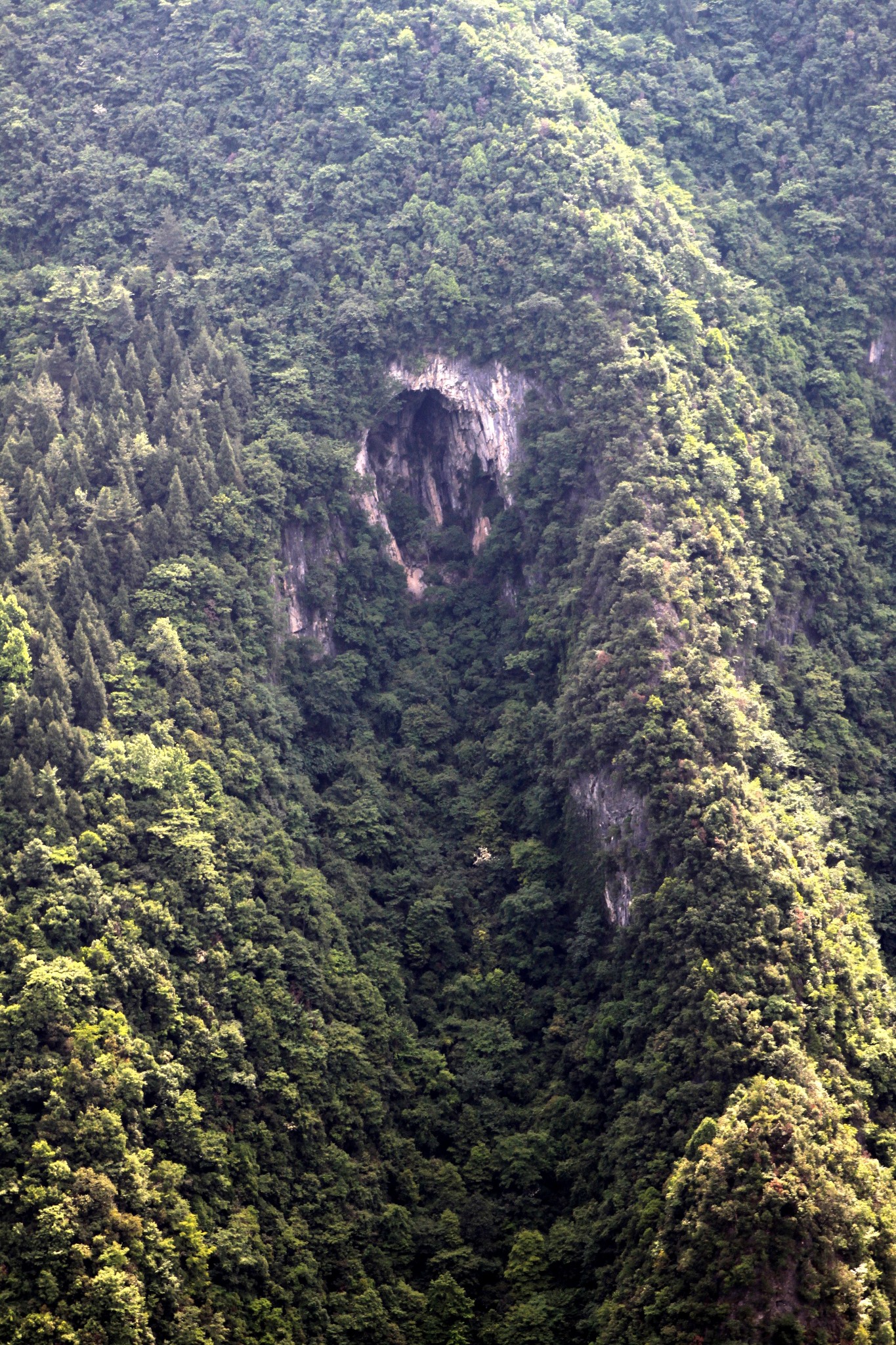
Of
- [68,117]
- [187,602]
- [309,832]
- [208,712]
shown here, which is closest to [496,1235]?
[309,832]

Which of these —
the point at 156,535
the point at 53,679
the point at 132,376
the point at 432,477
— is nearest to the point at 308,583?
the point at 156,535

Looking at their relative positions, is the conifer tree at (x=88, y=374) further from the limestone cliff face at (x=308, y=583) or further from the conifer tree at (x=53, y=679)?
the conifer tree at (x=53, y=679)

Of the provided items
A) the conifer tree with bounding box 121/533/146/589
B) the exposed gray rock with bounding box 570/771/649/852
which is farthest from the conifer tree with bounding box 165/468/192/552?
the exposed gray rock with bounding box 570/771/649/852

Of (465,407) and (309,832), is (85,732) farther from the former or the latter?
(465,407)

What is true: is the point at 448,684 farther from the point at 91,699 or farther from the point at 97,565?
the point at 91,699

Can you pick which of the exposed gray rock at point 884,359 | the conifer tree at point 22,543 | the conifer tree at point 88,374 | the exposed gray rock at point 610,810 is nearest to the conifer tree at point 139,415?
the conifer tree at point 88,374
